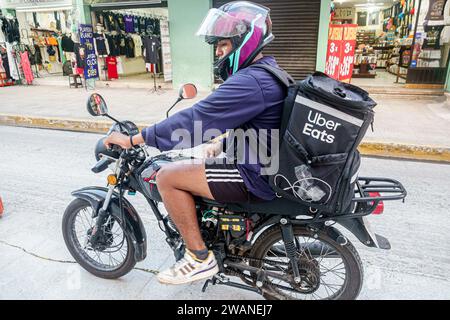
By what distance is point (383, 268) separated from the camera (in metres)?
2.77

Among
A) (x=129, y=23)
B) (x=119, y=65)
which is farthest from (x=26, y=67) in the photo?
(x=129, y=23)

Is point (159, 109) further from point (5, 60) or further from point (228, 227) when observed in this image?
point (5, 60)

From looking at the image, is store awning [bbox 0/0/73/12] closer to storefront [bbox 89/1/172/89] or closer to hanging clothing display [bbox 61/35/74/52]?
storefront [bbox 89/1/172/89]

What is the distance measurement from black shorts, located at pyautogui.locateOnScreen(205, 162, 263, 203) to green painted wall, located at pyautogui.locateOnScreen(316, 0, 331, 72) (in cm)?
843

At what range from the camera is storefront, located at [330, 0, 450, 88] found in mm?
8914

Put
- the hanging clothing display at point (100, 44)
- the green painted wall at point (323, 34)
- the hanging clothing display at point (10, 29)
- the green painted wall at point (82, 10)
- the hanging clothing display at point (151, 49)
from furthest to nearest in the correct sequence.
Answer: the hanging clothing display at point (10, 29)
the hanging clothing display at point (100, 44)
the green painted wall at point (82, 10)
the hanging clothing display at point (151, 49)
the green painted wall at point (323, 34)

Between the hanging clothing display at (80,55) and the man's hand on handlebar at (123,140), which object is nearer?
the man's hand on handlebar at (123,140)

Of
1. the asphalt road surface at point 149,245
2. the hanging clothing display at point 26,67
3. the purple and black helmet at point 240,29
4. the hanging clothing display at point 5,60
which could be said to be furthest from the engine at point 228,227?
the hanging clothing display at point 5,60

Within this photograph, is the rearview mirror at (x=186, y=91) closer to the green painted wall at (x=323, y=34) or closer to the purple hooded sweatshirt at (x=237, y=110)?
the purple hooded sweatshirt at (x=237, y=110)

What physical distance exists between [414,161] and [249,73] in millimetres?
4559

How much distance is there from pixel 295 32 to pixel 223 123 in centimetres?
865

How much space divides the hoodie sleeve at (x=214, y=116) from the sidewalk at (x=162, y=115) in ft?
14.5

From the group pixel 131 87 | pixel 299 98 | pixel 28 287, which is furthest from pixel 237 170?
pixel 131 87

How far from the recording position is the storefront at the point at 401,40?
891 centimetres
